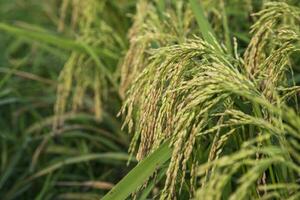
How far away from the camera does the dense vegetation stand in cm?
138

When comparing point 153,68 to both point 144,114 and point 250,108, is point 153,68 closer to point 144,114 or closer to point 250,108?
point 144,114

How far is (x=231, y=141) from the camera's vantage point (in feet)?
5.24

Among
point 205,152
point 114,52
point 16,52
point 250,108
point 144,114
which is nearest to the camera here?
point 144,114

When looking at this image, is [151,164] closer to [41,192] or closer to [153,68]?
[153,68]

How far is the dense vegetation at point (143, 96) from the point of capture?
4.53 ft

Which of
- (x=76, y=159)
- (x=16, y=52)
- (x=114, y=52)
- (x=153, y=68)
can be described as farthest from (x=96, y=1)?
(x=153, y=68)

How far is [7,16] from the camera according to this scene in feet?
10.5

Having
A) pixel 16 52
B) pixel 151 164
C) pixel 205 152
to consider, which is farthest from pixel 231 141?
pixel 16 52

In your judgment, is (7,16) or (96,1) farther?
(7,16)

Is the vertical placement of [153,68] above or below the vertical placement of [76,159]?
above

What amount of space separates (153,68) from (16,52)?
1.72 m

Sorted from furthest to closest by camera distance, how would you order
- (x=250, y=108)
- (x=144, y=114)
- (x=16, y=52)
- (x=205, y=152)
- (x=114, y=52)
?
(x=16, y=52) < (x=114, y=52) < (x=205, y=152) < (x=250, y=108) < (x=144, y=114)

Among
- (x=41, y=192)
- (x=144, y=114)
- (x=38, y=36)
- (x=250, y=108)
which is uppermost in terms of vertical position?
(x=38, y=36)

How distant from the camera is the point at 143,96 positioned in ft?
4.69
